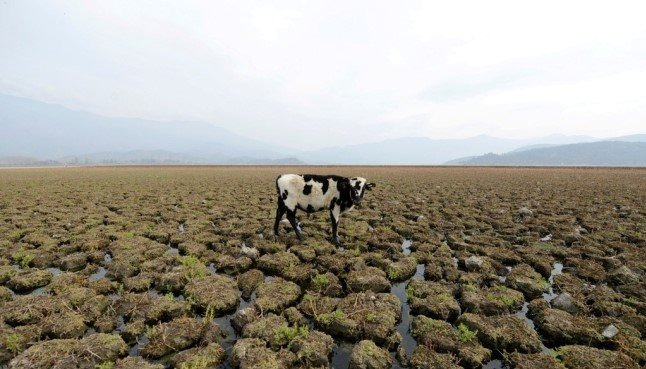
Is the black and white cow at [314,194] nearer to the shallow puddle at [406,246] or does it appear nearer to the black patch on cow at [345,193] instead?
the black patch on cow at [345,193]

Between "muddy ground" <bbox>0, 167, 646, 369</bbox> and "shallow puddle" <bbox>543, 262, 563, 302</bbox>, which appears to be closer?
"muddy ground" <bbox>0, 167, 646, 369</bbox>

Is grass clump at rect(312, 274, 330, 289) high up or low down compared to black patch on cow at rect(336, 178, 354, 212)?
down

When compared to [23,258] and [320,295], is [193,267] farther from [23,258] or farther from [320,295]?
[23,258]

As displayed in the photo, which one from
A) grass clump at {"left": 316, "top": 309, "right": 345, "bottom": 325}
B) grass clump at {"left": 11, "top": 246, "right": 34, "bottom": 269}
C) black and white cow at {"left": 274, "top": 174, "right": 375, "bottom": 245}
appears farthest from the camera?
black and white cow at {"left": 274, "top": 174, "right": 375, "bottom": 245}

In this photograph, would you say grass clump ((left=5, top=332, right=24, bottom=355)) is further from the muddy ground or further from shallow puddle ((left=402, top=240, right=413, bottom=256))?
shallow puddle ((left=402, top=240, right=413, bottom=256))

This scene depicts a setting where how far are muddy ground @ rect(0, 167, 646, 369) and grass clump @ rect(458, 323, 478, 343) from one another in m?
0.01

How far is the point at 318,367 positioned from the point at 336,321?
922mm

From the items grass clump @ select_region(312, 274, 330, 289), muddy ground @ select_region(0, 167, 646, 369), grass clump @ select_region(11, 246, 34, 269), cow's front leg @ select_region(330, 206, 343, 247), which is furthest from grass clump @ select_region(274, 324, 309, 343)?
grass clump @ select_region(11, 246, 34, 269)

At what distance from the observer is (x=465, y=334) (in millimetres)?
4492

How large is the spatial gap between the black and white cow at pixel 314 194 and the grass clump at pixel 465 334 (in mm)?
4698

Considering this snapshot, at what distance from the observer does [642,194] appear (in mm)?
18938

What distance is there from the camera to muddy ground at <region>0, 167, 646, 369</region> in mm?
4113

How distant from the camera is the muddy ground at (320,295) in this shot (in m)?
4.11

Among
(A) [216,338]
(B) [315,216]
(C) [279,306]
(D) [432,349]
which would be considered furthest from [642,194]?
(A) [216,338]
